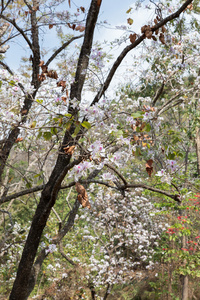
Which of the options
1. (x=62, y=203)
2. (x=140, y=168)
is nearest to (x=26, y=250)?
(x=62, y=203)

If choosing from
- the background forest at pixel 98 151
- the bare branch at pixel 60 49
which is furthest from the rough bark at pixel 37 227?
the bare branch at pixel 60 49

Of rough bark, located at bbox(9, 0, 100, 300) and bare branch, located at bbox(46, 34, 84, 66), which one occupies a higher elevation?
bare branch, located at bbox(46, 34, 84, 66)

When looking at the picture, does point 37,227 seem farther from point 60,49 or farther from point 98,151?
point 60,49

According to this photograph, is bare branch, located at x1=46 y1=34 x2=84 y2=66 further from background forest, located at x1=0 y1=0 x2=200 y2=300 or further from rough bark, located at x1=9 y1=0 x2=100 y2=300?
rough bark, located at x1=9 y1=0 x2=100 y2=300

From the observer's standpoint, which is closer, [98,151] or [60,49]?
[98,151]

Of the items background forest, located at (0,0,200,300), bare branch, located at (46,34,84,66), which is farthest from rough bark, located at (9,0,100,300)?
bare branch, located at (46,34,84,66)

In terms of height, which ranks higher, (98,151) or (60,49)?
(60,49)

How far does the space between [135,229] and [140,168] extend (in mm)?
4493

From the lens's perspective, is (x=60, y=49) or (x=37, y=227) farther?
(x=60, y=49)

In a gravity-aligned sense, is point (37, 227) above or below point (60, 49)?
below

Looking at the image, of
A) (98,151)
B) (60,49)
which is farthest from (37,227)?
(60,49)

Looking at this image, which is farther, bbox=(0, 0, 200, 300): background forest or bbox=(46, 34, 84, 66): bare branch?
bbox=(46, 34, 84, 66): bare branch

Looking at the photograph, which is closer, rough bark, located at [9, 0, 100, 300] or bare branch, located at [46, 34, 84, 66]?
rough bark, located at [9, 0, 100, 300]

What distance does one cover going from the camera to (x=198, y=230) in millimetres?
6957
